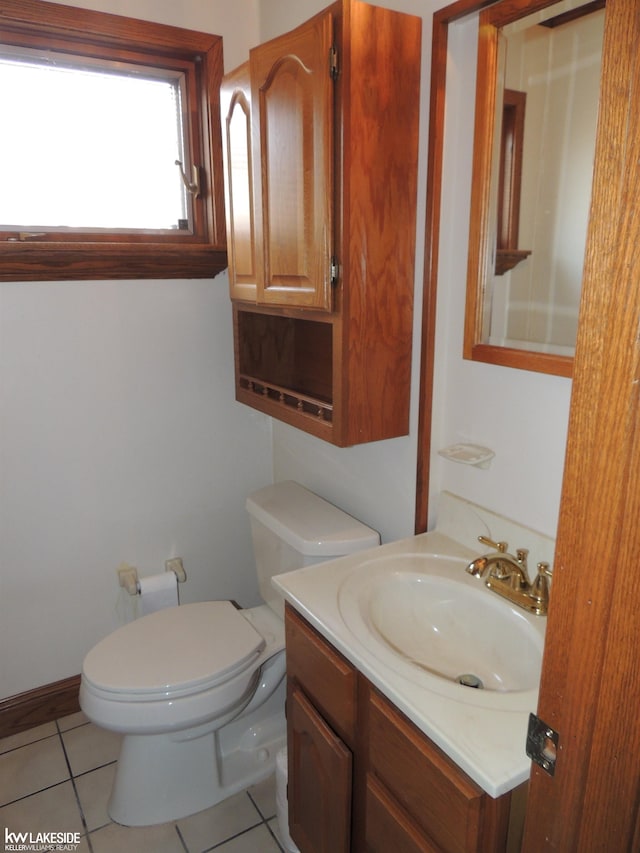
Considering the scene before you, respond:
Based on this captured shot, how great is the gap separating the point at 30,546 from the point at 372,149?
1.53 metres

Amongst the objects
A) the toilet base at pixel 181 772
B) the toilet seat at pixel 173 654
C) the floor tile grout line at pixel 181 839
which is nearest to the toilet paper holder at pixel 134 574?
the toilet seat at pixel 173 654

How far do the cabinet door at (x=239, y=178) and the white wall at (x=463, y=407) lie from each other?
34 centimetres

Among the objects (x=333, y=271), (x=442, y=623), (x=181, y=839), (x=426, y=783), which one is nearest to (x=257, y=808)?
(x=181, y=839)

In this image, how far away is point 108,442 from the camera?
1.92m

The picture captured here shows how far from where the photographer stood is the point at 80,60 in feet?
5.53

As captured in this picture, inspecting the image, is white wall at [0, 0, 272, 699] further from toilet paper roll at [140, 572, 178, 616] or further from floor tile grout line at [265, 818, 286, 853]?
floor tile grout line at [265, 818, 286, 853]

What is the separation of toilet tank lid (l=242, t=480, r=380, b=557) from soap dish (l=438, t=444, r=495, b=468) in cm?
39

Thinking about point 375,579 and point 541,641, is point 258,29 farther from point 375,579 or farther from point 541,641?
point 541,641

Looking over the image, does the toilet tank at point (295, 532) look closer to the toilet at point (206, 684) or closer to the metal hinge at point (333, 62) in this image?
the toilet at point (206, 684)

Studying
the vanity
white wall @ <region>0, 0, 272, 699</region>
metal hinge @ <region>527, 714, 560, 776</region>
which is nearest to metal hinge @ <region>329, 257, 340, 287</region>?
the vanity

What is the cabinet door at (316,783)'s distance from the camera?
3.79ft

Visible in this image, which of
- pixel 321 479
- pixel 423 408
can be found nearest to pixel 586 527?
pixel 423 408

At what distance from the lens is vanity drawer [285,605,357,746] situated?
1.10m

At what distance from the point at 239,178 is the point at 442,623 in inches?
47.5
